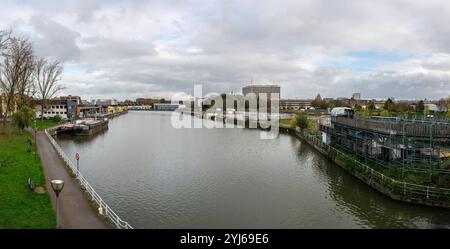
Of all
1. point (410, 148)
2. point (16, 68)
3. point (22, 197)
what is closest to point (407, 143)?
point (410, 148)

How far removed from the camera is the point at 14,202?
728 inches

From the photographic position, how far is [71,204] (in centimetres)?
1861

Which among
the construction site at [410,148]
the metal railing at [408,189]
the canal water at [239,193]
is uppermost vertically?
the construction site at [410,148]

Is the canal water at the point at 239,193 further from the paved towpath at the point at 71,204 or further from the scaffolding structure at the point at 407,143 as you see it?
the scaffolding structure at the point at 407,143

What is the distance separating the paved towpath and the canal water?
2516mm

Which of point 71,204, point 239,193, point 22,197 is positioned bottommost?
point 239,193

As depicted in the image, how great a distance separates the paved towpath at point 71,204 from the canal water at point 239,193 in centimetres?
252

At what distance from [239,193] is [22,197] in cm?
1402

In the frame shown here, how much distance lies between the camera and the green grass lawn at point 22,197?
631 inches

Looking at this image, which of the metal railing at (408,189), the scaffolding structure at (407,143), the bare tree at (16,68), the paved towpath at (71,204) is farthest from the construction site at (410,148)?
the bare tree at (16,68)

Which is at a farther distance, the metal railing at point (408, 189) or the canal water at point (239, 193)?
the metal railing at point (408, 189)

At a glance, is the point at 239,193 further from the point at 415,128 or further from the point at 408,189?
the point at 415,128
